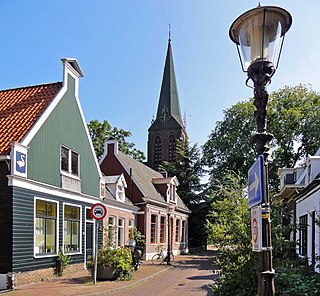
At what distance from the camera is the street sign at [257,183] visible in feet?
11.7

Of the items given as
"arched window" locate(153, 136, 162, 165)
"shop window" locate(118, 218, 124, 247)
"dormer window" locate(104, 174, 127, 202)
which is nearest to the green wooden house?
"dormer window" locate(104, 174, 127, 202)

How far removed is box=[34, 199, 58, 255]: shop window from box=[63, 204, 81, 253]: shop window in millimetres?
923

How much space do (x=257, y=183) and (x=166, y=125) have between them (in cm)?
5100

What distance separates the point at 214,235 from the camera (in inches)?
331

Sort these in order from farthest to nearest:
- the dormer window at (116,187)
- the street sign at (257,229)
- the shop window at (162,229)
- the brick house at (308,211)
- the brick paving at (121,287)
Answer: the shop window at (162,229) < the dormer window at (116,187) < the brick paving at (121,287) < the brick house at (308,211) < the street sign at (257,229)

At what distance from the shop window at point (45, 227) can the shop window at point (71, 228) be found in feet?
3.03

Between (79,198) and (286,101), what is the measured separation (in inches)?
1101

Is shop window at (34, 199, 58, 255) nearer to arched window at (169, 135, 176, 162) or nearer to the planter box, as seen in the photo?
the planter box

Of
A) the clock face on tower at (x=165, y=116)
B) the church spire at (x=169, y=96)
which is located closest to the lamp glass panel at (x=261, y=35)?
the church spire at (x=169, y=96)

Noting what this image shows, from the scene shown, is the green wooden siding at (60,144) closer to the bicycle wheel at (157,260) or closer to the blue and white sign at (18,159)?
the blue and white sign at (18,159)

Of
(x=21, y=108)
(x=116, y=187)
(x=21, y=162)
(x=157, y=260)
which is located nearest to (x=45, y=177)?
(x=21, y=162)

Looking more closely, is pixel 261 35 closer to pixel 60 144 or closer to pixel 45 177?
pixel 45 177

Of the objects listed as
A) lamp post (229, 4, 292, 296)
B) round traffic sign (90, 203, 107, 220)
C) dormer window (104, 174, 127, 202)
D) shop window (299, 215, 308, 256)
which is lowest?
shop window (299, 215, 308, 256)

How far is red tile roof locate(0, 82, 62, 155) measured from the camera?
13523 millimetres
